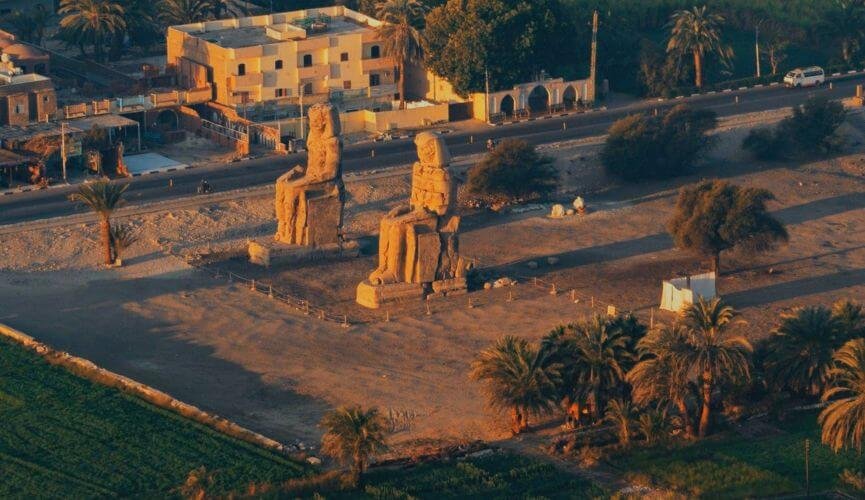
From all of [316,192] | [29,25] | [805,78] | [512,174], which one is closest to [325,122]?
[316,192]

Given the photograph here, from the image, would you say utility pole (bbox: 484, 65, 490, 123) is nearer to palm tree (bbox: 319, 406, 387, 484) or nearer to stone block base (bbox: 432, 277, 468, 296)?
stone block base (bbox: 432, 277, 468, 296)

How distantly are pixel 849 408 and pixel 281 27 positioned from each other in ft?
191

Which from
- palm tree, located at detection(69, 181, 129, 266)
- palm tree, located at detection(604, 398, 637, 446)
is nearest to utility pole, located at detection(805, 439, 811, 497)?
palm tree, located at detection(604, 398, 637, 446)

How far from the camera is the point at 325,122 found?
314 feet

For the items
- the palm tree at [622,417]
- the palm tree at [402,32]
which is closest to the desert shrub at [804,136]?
the palm tree at [402,32]

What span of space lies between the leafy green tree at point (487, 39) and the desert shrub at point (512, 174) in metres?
13.1

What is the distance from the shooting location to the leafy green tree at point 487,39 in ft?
392

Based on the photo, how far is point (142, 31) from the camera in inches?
5133

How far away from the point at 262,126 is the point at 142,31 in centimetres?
1709

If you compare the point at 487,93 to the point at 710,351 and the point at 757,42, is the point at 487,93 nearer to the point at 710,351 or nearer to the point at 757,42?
the point at 757,42

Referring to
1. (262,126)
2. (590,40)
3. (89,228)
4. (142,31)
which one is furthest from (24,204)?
(590,40)

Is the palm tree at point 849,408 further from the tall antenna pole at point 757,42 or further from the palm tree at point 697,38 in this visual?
the tall antenna pole at point 757,42

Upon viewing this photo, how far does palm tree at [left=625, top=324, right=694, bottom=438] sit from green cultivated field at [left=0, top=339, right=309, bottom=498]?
38.0 feet

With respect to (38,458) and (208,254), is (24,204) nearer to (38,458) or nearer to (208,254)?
(208,254)
